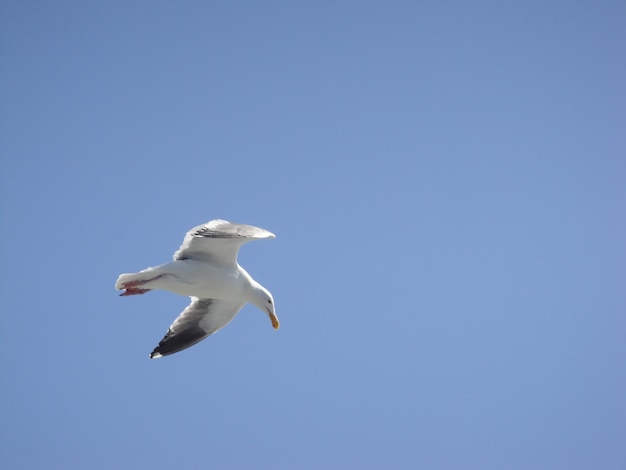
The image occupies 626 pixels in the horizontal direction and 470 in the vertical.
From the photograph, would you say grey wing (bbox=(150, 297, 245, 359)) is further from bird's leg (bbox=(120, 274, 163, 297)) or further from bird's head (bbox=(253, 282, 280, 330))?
bird's leg (bbox=(120, 274, 163, 297))

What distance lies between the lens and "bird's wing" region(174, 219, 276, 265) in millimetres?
12055

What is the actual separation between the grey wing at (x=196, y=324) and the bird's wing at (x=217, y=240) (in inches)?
62.0

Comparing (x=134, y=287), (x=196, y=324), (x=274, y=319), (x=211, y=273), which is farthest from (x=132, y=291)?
(x=274, y=319)

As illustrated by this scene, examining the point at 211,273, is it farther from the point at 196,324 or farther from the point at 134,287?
the point at 196,324

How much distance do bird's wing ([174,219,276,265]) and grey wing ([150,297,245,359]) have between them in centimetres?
158

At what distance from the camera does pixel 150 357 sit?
565 inches

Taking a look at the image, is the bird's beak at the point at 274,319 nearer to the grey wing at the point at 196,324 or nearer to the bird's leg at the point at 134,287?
the grey wing at the point at 196,324

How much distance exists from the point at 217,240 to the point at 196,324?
8.49ft

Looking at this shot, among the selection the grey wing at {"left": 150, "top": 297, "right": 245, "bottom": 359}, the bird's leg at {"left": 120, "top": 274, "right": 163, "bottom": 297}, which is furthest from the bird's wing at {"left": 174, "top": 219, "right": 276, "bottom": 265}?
the grey wing at {"left": 150, "top": 297, "right": 245, "bottom": 359}

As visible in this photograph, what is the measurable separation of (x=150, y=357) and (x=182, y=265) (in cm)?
243

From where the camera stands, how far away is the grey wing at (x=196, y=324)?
14.5m

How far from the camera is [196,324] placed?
1465 centimetres

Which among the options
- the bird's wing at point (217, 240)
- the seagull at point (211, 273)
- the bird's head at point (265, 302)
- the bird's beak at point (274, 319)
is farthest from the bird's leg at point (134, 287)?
the bird's beak at point (274, 319)

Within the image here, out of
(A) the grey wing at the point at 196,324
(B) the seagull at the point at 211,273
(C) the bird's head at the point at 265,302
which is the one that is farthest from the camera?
(A) the grey wing at the point at 196,324
